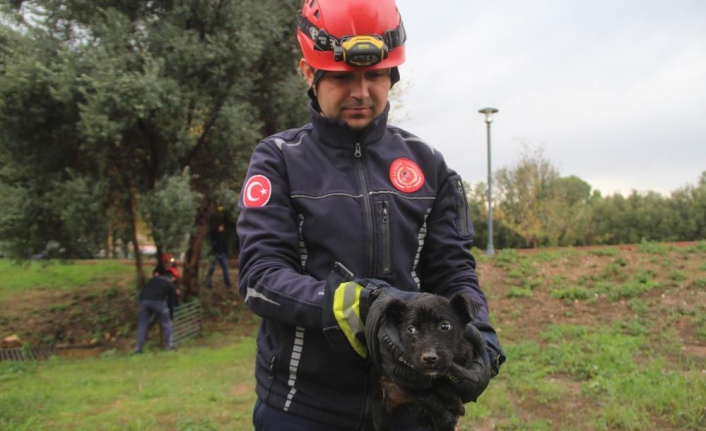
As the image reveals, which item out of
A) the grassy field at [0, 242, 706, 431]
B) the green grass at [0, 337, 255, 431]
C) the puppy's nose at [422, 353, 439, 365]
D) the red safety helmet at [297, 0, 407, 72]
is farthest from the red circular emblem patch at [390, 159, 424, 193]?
the green grass at [0, 337, 255, 431]

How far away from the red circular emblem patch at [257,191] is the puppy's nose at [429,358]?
69cm

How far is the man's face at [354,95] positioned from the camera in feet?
6.55

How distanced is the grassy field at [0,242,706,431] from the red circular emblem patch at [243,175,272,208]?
418 cm

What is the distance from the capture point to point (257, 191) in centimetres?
192

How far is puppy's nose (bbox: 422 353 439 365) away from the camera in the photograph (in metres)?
1.50

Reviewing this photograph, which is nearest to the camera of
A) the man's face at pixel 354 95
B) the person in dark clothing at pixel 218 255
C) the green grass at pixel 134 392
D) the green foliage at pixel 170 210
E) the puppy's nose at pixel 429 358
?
the puppy's nose at pixel 429 358

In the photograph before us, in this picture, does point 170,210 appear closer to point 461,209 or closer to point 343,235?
point 461,209

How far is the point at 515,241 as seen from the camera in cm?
3203

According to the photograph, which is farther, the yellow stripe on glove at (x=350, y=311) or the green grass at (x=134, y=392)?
the green grass at (x=134, y=392)

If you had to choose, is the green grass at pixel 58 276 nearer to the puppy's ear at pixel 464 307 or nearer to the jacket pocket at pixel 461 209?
the jacket pocket at pixel 461 209

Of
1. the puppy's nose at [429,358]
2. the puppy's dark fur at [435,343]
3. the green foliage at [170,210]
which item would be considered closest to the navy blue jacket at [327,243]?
the puppy's dark fur at [435,343]

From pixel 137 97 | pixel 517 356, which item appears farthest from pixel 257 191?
pixel 137 97

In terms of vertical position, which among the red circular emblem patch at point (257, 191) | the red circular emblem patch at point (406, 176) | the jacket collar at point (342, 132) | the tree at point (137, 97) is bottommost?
the red circular emblem patch at point (257, 191)

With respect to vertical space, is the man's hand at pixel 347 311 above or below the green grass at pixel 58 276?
above
